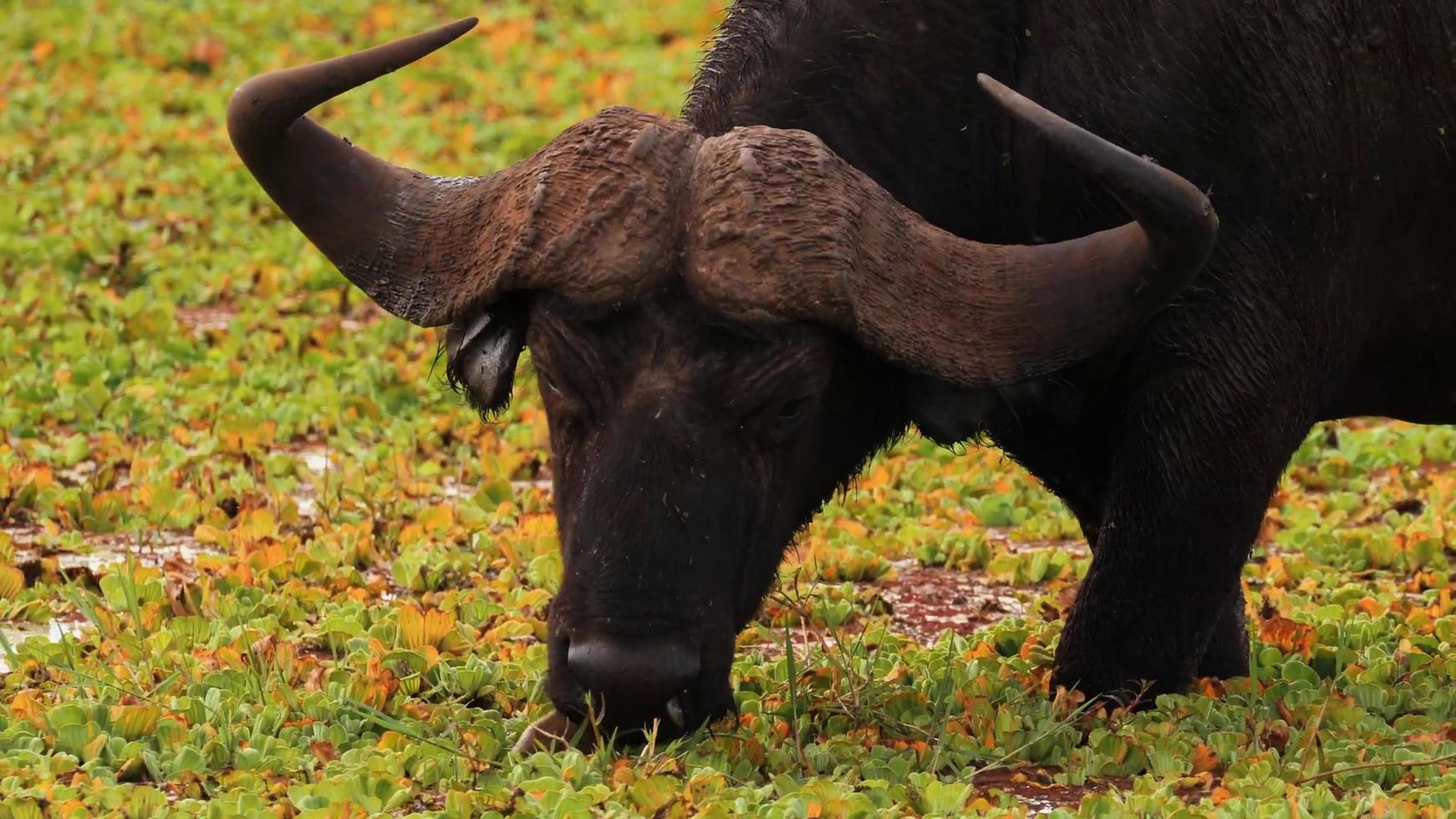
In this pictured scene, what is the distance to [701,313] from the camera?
4.50 meters

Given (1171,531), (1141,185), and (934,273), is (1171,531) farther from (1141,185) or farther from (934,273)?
(1141,185)

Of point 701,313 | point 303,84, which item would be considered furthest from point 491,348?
point 303,84

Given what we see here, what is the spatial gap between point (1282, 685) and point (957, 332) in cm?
149

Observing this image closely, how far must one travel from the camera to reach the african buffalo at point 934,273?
449 cm

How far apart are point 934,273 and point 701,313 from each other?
51 centimetres

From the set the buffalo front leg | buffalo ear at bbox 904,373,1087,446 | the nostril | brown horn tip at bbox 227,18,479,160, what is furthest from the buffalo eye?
brown horn tip at bbox 227,18,479,160

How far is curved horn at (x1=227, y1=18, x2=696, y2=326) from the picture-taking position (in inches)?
177

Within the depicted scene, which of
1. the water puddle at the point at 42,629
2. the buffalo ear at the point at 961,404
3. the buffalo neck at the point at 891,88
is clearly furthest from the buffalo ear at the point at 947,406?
the water puddle at the point at 42,629

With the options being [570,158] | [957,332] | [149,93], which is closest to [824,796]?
[957,332]

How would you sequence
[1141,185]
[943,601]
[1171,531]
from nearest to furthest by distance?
[1141,185]
[1171,531]
[943,601]

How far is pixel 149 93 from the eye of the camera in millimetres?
13227

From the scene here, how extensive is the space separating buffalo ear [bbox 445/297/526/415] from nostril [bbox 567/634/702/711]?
2.22 feet

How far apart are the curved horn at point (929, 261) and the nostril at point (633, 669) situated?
2.19 feet

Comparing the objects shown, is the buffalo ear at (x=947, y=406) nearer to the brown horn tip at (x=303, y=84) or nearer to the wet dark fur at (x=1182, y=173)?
the wet dark fur at (x=1182, y=173)
